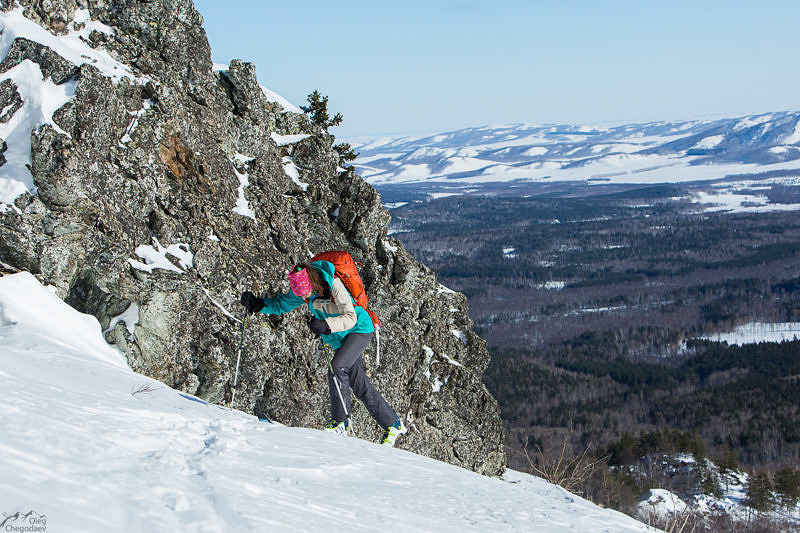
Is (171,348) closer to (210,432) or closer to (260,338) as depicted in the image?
(260,338)

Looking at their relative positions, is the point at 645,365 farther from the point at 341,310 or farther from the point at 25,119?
the point at 25,119

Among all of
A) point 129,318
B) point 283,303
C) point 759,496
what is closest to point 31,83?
point 129,318

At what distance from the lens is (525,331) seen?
153000 mm

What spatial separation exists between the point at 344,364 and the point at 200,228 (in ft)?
22.6

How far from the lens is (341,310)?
7.87 metres

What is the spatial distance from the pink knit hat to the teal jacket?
0.15m

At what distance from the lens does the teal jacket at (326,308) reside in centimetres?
787

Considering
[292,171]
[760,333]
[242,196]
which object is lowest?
[760,333]

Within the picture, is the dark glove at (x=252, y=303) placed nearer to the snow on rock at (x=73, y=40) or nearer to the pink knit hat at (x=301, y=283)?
the pink knit hat at (x=301, y=283)

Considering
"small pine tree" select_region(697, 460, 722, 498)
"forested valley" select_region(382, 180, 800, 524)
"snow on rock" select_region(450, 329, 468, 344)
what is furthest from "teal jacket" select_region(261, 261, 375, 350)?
"small pine tree" select_region(697, 460, 722, 498)

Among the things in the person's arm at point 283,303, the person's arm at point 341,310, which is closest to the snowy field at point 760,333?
the person's arm at point 283,303

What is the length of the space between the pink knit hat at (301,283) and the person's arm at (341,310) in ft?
1.16

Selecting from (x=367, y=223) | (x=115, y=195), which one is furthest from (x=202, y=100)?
(x=367, y=223)

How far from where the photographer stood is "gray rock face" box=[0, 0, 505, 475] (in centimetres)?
1062
